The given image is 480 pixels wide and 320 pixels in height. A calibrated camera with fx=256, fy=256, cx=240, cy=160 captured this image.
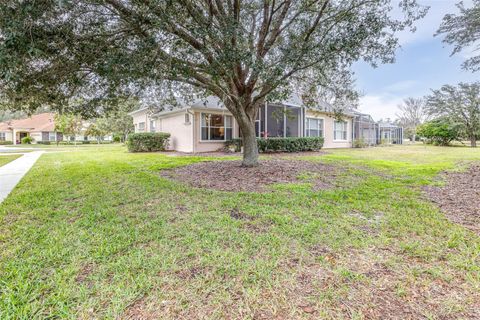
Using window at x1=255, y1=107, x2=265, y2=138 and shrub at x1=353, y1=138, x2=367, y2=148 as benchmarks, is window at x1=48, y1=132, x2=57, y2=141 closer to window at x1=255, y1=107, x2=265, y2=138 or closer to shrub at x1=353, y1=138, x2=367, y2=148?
window at x1=255, y1=107, x2=265, y2=138

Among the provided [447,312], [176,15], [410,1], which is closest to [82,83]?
[176,15]

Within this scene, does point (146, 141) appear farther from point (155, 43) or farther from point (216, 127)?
point (155, 43)

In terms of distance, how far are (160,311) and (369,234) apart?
2838mm

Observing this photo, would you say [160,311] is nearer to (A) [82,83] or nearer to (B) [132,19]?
(B) [132,19]

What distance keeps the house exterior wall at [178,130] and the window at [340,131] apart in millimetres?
13298

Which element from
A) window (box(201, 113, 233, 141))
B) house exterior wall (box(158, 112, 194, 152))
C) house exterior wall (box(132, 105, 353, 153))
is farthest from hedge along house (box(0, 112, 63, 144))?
window (box(201, 113, 233, 141))

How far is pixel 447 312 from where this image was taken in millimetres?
2078

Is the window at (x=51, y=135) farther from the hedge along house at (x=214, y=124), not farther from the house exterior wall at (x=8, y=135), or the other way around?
the hedge along house at (x=214, y=124)

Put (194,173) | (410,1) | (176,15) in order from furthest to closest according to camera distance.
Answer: (194,173) < (410,1) < (176,15)

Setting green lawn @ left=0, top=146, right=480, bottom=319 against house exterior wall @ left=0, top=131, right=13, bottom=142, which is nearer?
green lawn @ left=0, top=146, right=480, bottom=319

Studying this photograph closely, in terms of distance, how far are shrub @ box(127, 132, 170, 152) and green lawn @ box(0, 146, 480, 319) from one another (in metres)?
12.5

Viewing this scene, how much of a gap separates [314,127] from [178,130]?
10.8 meters

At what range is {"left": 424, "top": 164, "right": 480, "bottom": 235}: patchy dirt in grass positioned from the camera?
417 cm

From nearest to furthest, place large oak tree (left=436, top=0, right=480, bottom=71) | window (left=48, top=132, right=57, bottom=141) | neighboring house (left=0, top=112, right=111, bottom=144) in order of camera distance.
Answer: large oak tree (left=436, top=0, right=480, bottom=71), neighboring house (left=0, top=112, right=111, bottom=144), window (left=48, top=132, right=57, bottom=141)
